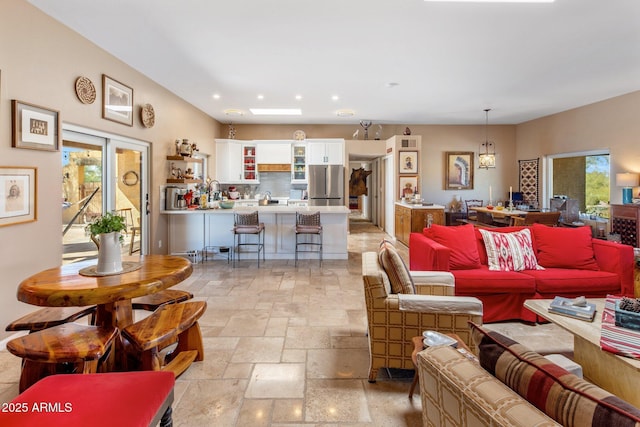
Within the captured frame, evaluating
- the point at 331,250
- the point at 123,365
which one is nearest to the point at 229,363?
the point at 123,365

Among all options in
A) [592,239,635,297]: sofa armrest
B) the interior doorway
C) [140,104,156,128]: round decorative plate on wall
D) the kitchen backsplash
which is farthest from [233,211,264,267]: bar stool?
[592,239,635,297]: sofa armrest

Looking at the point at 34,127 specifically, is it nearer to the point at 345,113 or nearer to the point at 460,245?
the point at 460,245

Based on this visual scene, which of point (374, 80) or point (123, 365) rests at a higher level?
point (374, 80)

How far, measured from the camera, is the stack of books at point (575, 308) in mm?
2090

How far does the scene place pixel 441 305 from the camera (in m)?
2.06

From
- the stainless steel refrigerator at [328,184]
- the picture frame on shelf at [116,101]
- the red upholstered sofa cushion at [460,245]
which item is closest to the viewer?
the red upholstered sofa cushion at [460,245]

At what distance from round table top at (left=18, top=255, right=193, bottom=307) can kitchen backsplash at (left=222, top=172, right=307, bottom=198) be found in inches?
254

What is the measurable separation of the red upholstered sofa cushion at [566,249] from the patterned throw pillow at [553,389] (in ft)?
9.21

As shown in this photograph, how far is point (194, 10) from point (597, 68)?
5.17 m

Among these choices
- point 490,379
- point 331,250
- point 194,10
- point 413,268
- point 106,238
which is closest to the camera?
point 490,379

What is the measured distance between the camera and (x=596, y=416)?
2.43 feet

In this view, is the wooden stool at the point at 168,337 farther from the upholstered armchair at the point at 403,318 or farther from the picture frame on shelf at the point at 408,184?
the picture frame on shelf at the point at 408,184

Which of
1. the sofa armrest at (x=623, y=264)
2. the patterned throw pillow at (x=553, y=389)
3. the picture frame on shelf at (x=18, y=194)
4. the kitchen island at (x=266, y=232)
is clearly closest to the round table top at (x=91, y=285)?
the picture frame on shelf at (x=18, y=194)

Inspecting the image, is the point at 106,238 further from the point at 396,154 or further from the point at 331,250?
the point at 396,154
